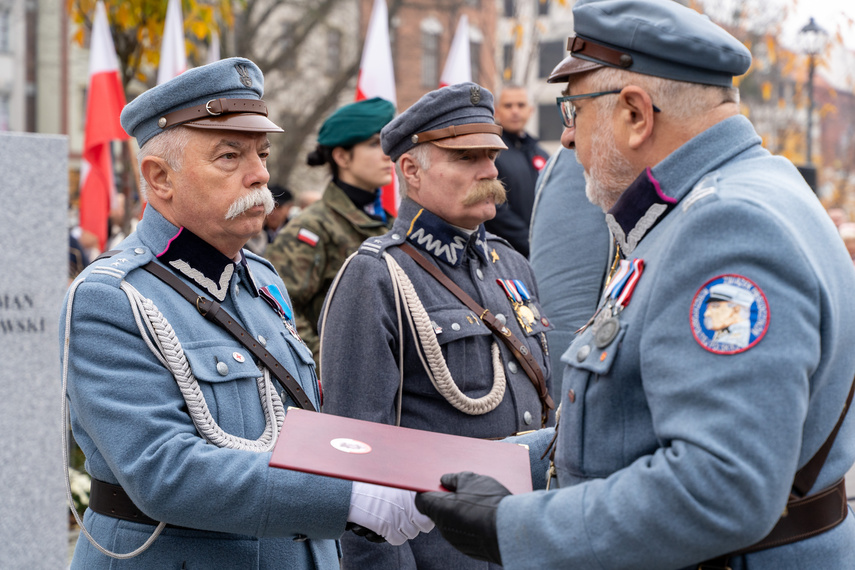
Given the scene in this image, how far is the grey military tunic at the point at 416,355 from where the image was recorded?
2984mm

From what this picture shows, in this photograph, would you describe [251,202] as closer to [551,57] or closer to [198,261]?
[198,261]

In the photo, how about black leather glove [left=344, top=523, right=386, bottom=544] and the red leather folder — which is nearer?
the red leather folder

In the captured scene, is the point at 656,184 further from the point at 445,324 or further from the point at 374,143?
the point at 374,143

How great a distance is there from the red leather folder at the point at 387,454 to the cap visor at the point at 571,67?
816 mm

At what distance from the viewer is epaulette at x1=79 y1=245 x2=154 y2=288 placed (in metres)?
2.32

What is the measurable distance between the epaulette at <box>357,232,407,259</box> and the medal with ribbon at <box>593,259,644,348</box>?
142 centimetres

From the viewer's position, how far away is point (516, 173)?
19.7 feet

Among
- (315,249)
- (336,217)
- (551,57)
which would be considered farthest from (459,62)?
(551,57)

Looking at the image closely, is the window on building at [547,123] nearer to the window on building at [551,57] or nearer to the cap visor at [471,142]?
the window on building at [551,57]

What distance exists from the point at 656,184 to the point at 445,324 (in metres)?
1.33

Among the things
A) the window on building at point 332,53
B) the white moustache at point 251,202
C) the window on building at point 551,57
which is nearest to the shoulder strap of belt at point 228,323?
the white moustache at point 251,202

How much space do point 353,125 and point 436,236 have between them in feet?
6.46

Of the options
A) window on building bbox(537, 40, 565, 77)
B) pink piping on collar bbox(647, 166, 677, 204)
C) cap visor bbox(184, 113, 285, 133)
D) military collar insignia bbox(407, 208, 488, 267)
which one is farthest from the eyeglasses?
window on building bbox(537, 40, 565, 77)

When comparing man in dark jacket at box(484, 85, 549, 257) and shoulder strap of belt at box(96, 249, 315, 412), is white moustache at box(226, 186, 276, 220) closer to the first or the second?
shoulder strap of belt at box(96, 249, 315, 412)
